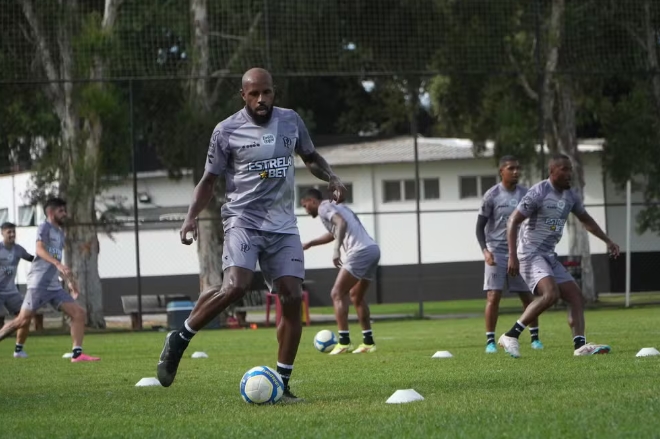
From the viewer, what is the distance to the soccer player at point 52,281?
15906mm

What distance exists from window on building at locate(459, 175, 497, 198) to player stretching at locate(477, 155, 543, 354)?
90.0ft

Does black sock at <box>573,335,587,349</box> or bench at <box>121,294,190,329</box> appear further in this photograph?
bench at <box>121,294,190,329</box>

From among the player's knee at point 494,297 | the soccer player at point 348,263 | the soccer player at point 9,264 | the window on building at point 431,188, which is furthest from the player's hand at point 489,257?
the window on building at point 431,188

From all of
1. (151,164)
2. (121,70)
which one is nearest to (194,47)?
(121,70)

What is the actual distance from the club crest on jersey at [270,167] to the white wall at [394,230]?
3067 centimetres

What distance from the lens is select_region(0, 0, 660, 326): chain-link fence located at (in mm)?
27453

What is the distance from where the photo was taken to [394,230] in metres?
43.6

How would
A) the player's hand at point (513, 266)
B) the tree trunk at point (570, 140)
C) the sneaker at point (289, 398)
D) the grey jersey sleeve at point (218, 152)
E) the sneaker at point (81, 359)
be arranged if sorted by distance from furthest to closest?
1. the tree trunk at point (570, 140)
2. the sneaker at point (81, 359)
3. the player's hand at point (513, 266)
4. the grey jersey sleeve at point (218, 152)
5. the sneaker at point (289, 398)

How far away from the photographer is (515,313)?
2720 centimetres

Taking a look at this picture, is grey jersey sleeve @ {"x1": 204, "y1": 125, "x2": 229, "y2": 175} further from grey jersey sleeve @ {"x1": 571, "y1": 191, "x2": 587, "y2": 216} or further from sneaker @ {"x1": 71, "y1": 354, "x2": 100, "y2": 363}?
sneaker @ {"x1": 71, "y1": 354, "x2": 100, "y2": 363}

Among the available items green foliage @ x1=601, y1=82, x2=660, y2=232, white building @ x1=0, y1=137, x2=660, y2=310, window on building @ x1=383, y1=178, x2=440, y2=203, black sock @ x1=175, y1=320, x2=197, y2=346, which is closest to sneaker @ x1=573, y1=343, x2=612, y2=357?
black sock @ x1=175, y1=320, x2=197, y2=346

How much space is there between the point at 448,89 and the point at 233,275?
28.5m

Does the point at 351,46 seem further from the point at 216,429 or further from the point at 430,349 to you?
the point at 216,429

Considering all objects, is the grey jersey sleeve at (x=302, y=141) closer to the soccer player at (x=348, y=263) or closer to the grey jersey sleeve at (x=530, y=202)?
the grey jersey sleeve at (x=530, y=202)
